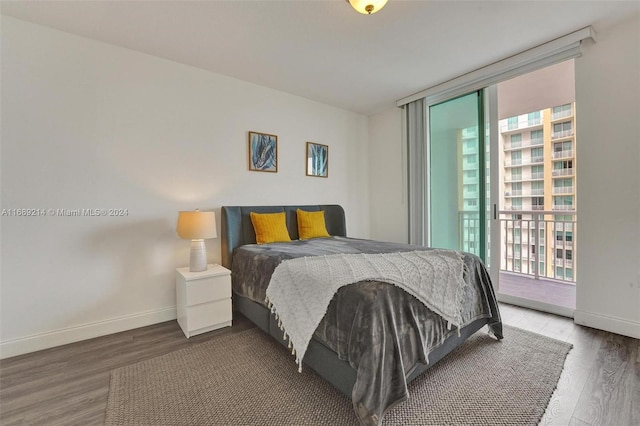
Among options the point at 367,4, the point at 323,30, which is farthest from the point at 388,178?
the point at 367,4

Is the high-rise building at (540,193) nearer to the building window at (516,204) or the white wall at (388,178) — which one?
the building window at (516,204)

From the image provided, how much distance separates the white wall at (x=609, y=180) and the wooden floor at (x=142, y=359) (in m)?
0.28

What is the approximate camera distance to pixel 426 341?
1.57 meters

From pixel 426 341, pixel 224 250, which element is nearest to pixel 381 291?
pixel 426 341

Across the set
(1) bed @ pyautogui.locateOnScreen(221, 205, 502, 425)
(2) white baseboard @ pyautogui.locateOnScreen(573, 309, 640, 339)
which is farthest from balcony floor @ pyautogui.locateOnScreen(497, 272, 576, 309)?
(1) bed @ pyautogui.locateOnScreen(221, 205, 502, 425)

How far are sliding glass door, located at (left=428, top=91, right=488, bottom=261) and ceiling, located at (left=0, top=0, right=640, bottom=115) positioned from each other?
0.61 metres

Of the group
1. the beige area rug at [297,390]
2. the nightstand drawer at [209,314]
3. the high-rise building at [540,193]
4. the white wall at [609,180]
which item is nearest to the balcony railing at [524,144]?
the high-rise building at [540,193]

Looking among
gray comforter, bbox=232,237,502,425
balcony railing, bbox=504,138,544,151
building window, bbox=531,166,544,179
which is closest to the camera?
gray comforter, bbox=232,237,502,425

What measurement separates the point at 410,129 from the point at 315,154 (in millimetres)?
1408

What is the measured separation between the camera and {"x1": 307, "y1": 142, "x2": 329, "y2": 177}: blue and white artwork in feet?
12.6

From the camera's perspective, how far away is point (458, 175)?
11.4 feet

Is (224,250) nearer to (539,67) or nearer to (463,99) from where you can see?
(463,99)

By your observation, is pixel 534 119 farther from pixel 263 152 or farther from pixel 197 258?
pixel 197 258

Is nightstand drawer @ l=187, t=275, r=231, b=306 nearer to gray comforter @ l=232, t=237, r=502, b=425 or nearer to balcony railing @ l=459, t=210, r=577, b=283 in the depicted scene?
gray comforter @ l=232, t=237, r=502, b=425
